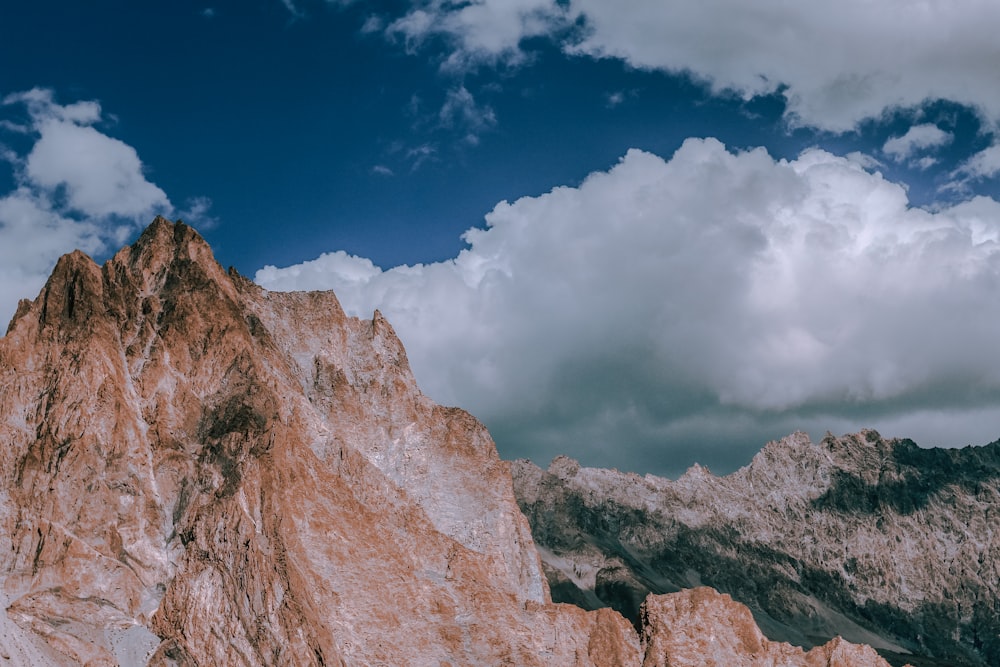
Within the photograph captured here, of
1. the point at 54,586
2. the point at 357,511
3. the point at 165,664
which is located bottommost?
the point at 165,664

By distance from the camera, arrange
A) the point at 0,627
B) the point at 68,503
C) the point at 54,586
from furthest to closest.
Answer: the point at 68,503 → the point at 54,586 → the point at 0,627

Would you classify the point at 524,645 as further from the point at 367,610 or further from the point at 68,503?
the point at 68,503

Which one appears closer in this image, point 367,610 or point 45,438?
point 367,610

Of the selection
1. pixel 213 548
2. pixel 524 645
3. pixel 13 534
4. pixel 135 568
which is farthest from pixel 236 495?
pixel 524 645

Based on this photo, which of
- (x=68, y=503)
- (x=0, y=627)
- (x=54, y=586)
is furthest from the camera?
(x=68, y=503)

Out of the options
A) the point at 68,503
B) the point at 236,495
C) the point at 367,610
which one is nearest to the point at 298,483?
the point at 236,495

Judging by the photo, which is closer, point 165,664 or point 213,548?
point 165,664

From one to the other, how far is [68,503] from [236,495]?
29816mm

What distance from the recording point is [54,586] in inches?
7136

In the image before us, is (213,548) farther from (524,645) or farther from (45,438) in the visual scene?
(524,645)

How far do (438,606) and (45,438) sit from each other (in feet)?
245

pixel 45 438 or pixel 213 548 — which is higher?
pixel 45 438

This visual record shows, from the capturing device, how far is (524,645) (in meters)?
194

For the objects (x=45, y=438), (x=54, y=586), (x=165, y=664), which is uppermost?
(x=45, y=438)
